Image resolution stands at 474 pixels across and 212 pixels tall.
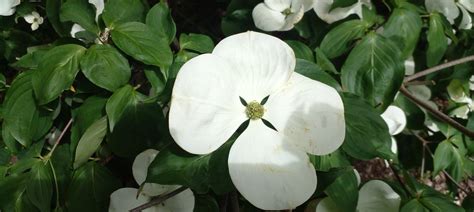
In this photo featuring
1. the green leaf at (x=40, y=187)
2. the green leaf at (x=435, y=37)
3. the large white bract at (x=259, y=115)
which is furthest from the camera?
the green leaf at (x=435, y=37)

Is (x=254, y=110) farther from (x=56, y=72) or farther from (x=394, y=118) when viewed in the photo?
(x=394, y=118)

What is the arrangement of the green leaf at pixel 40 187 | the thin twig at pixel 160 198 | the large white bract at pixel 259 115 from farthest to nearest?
the green leaf at pixel 40 187, the thin twig at pixel 160 198, the large white bract at pixel 259 115

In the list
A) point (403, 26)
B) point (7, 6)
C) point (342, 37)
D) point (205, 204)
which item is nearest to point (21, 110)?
point (7, 6)

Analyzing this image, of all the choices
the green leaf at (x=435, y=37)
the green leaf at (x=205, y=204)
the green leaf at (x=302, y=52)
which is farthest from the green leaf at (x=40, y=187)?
the green leaf at (x=435, y=37)

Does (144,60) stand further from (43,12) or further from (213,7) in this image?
(213,7)

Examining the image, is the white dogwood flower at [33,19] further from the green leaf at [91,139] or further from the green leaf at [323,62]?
the green leaf at [323,62]

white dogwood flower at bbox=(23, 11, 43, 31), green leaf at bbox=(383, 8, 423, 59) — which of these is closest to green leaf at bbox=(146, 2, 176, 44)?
white dogwood flower at bbox=(23, 11, 43, 31)
